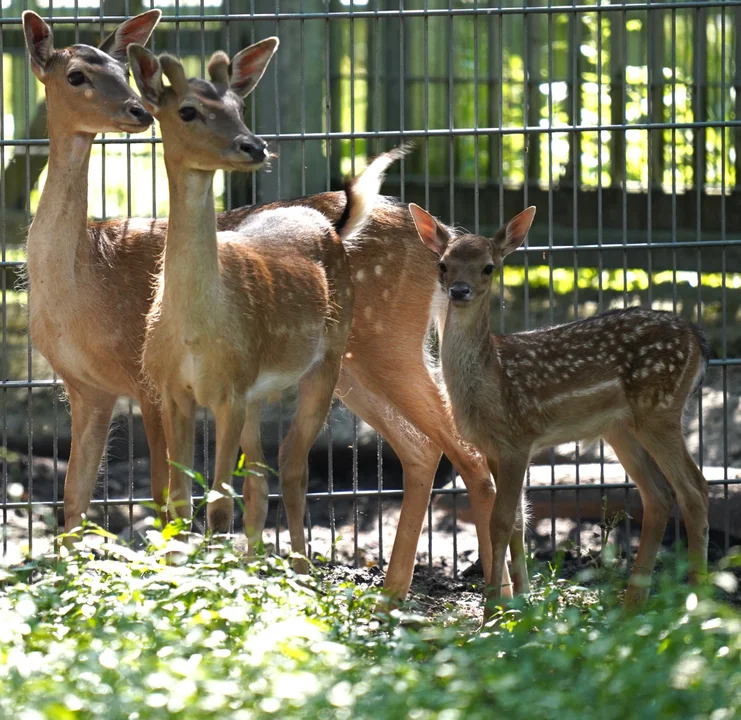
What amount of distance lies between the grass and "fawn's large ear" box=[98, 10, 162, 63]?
8.39 ft

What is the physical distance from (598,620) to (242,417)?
160cm

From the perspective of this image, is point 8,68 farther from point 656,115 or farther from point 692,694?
point 692,694

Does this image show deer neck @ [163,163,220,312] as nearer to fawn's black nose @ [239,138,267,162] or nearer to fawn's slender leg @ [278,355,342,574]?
fawn's black nose @ [239,138,267,162]

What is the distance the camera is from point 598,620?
13.9ft

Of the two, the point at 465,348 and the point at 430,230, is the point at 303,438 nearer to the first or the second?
the point at 465,348

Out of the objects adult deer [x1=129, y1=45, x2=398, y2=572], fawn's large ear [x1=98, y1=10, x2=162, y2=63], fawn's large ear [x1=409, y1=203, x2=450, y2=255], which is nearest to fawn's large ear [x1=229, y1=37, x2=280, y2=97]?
adult deer [x1=129, y1=45, x2=398, y2=572]

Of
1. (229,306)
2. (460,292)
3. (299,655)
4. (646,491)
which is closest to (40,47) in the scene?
(229,306)

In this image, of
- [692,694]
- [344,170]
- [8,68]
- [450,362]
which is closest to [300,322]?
[450,362]

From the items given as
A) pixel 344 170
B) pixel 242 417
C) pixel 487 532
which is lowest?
pixel 487 532

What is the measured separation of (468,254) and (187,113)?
4.01 ft

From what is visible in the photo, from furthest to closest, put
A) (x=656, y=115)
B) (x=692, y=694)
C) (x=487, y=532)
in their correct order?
(x=656, y=115)
(x=487, y=532)
(x=692, y=694)

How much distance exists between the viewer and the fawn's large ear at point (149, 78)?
4949 mm

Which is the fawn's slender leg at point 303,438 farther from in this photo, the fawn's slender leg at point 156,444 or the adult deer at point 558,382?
the adult deer at point 558,382

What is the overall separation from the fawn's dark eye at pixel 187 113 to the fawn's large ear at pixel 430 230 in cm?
107
